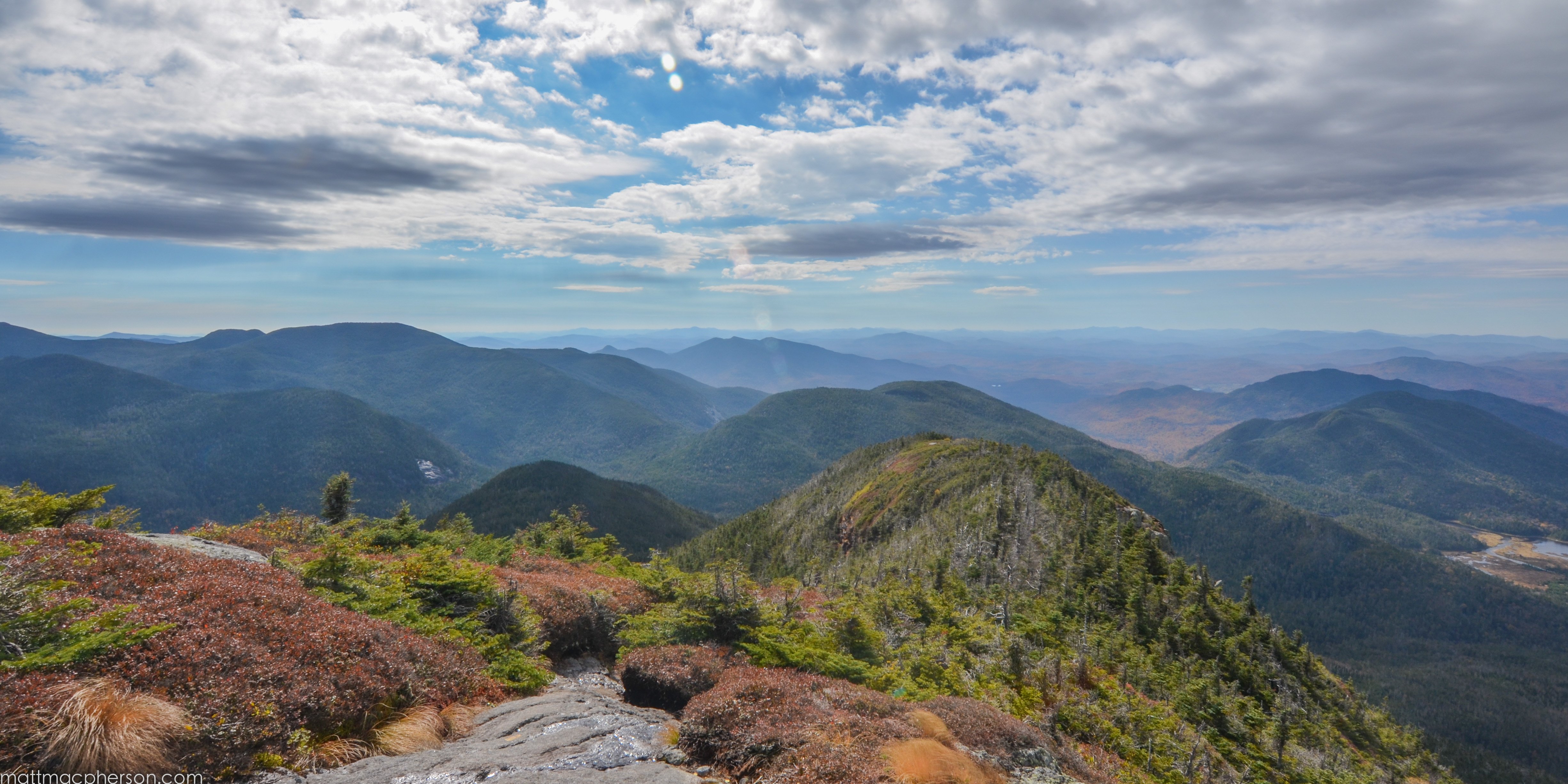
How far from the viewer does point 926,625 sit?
2855 centimetres

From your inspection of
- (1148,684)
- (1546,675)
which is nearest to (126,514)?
(1148,684)

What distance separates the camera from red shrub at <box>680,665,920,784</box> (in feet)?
34.2

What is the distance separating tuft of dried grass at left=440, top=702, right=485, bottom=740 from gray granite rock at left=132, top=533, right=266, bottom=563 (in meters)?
10.0

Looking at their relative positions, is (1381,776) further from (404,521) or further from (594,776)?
(404,521)

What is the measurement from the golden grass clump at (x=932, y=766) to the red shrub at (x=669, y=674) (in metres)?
6.53

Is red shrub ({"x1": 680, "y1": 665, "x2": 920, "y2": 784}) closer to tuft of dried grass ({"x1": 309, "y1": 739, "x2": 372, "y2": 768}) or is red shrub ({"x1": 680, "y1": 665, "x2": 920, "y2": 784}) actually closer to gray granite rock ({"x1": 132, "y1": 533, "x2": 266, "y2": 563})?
tuft of dried grass ({"x1": 309, "y1": 739, "x2": 372, "y2": 768})

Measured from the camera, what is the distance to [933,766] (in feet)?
34.0

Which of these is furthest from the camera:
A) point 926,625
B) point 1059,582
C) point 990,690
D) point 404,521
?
point 1059,582


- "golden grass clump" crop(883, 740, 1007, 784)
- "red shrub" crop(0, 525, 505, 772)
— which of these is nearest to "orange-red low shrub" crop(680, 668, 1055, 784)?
"golden grass clump" crop(883, 740, 1007, 784)

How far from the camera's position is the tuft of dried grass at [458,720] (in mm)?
12945

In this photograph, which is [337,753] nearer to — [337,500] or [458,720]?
[458,720]

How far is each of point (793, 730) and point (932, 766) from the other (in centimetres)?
283

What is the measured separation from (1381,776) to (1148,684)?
12.9 metres

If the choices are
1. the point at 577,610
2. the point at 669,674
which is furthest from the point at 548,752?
the point at 577,610
